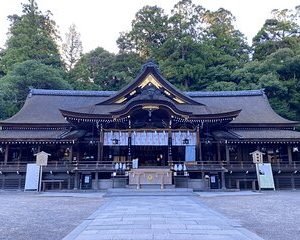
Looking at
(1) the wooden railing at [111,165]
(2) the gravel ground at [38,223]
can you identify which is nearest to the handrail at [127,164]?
(1) the wooden railing at [111,165]

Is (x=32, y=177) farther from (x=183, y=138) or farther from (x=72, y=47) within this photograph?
(x=72, y=47)

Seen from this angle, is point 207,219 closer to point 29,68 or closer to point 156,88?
point 156,88

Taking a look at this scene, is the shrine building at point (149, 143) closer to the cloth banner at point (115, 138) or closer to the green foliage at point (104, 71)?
the cloth banner at point (115, 138)

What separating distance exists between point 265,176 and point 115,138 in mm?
11861

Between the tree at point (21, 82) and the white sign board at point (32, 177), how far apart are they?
52.8ft

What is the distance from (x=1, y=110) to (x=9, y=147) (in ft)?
40.7

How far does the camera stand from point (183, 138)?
21.7 metres

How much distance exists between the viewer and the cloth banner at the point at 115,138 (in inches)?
851

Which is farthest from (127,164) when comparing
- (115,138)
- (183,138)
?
(183,138)

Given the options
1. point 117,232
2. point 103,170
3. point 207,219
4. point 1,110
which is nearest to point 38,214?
point 117,232

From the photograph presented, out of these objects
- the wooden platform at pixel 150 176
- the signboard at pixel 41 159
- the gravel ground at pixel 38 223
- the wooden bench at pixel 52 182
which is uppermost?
the signboard at pixel 41 159

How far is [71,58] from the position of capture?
59969 millimetres

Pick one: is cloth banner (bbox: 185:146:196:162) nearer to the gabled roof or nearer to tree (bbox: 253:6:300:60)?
the gabled roof

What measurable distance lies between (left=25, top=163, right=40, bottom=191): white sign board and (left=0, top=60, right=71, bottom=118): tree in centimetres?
1609
